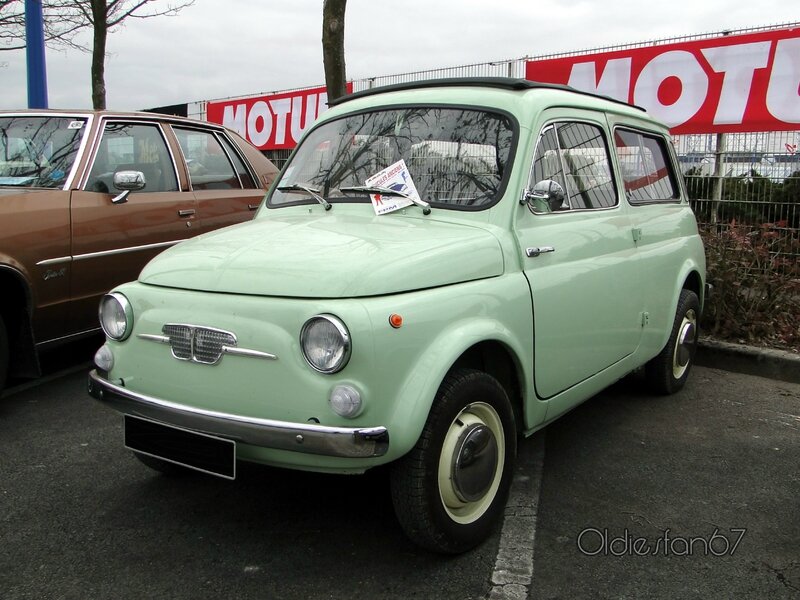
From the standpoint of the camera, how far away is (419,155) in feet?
11.5

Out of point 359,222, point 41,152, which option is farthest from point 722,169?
point 41,152

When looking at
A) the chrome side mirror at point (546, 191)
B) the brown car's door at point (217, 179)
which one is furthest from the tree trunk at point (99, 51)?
the chrome side mirror at point (546, 191)

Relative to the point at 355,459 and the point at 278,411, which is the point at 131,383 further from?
the point at 355,459

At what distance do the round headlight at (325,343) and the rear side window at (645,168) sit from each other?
249cm

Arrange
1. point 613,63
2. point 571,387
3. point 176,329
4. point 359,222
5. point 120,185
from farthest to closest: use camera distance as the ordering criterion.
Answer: point 613,63 → point 120,185 → point 571,387 → point 359,222 → point 176,329

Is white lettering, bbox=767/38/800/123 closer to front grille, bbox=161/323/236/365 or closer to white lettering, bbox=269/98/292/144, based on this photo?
front grille, bbox=161/323/236/365

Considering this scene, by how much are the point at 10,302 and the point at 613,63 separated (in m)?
7.19

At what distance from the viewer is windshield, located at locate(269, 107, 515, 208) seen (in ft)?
11.1

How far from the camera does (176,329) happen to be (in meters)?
2.76

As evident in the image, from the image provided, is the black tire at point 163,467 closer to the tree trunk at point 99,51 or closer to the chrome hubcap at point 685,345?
the chrome hubcap at point 685,345

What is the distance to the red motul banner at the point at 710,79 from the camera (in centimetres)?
769

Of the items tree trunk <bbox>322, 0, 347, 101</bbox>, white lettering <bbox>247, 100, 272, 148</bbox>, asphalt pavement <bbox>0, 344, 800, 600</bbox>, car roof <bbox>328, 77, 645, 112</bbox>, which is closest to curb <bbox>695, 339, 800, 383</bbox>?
asphalt pavement <bbox>0, 344, 800, 600</bbox>

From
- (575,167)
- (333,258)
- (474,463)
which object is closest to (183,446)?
(333,258)

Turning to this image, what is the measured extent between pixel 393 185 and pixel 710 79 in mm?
6195
